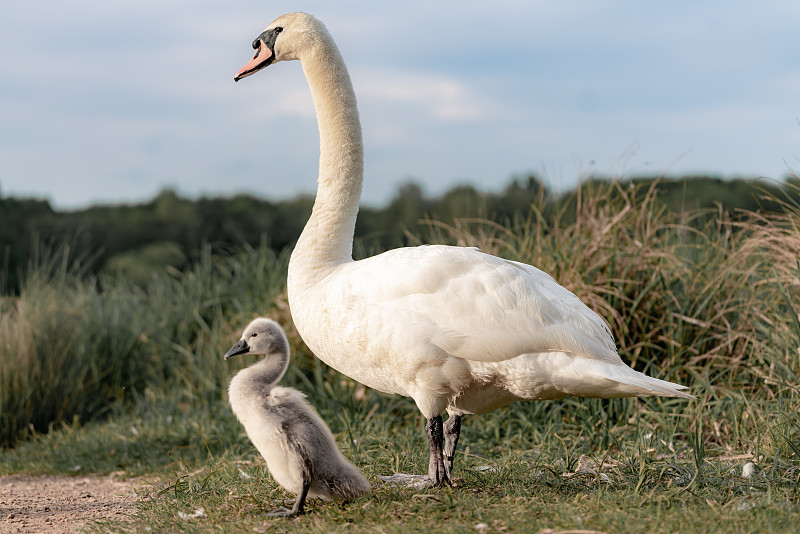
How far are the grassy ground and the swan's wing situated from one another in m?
0.75

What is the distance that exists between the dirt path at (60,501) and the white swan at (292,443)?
1.16 meters

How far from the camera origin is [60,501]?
5.43 m

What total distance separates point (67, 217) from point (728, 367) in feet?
52.5

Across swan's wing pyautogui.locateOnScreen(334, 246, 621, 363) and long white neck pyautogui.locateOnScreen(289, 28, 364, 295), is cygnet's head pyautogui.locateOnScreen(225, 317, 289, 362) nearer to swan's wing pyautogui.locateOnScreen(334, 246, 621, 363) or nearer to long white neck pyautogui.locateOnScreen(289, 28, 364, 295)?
long white neck pyautogui.locateOnScreen(289, 28, 364, 295)

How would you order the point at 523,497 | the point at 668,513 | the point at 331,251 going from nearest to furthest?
the point at 668,513 → the point at 523,497 → the point at 331,251

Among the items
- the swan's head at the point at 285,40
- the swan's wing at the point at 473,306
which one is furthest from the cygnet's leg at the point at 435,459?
the swan's head at the point at 285,40

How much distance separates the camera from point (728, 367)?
645 cm

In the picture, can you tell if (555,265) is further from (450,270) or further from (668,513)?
(668,513)

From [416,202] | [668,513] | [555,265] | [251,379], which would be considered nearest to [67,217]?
[416,202]

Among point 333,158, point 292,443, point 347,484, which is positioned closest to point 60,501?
point 292,443

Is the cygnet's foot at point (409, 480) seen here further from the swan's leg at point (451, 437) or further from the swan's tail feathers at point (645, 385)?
the swan's tail feathers at point (645, 385)

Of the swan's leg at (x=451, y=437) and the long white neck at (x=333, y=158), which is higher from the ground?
the long white neck at (x=333, y=158)

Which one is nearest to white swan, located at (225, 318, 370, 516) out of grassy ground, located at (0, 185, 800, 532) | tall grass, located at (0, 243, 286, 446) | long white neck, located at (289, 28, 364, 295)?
grassy ground, located at (0, 185, 800, 532)

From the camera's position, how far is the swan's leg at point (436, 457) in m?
4.13
